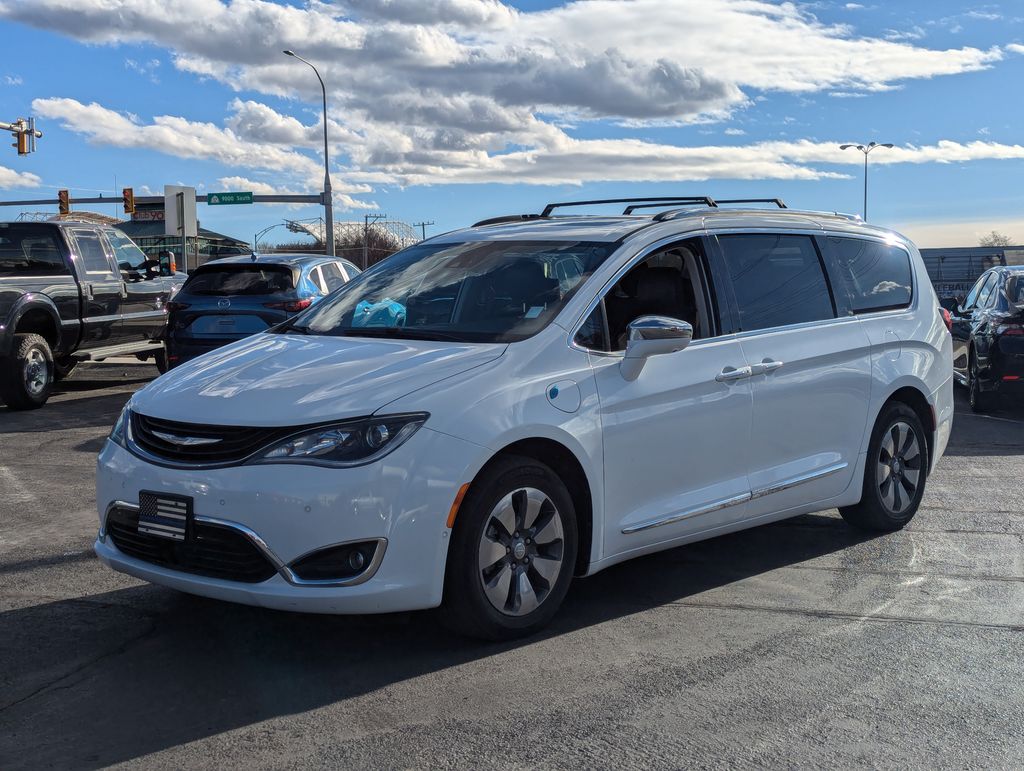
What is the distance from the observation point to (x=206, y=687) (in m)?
4.26

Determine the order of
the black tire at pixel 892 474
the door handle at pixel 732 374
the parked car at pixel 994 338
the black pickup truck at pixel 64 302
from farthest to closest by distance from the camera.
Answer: the black pickup truck at pixel 64 302
the parked car at pixel 994 338
the black tire at pixel 892 474
the door handle at pixel 732 374

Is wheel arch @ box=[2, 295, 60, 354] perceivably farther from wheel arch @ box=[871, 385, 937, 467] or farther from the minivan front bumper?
wheel arch @ box=[871, 385, 937, 467]

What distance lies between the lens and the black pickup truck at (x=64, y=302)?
12.7 meters

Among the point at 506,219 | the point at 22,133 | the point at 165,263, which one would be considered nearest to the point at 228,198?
the point at 22,133

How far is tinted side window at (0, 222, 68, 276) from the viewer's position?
13.0 m

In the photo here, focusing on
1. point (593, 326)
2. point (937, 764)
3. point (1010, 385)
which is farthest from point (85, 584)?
point (1010, 385)

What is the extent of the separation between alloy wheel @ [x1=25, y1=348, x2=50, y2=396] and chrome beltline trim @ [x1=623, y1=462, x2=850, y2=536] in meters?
9.52

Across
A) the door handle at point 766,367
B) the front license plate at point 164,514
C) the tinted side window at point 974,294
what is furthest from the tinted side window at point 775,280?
the tinted side window at point 974,294

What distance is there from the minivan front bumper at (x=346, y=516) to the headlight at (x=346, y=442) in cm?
4

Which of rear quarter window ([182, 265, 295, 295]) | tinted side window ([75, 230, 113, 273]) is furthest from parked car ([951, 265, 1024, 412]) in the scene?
tinted side window ([75, 230, 113, 273])

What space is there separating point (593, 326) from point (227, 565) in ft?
6.01

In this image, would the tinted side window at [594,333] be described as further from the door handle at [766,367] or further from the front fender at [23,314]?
the front fender at [23,314]

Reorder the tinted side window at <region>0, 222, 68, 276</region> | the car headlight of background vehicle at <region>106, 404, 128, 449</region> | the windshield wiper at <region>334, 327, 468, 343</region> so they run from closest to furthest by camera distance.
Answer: the car headlight of background vehicle at <region>106, 404, 128, 449</region> → the windshield wiper at <region>334, 327, 468, 343</region> → the tinted side window at <region>0, 222, 68, 276</region>

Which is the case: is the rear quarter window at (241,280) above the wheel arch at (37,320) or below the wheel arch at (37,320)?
above
